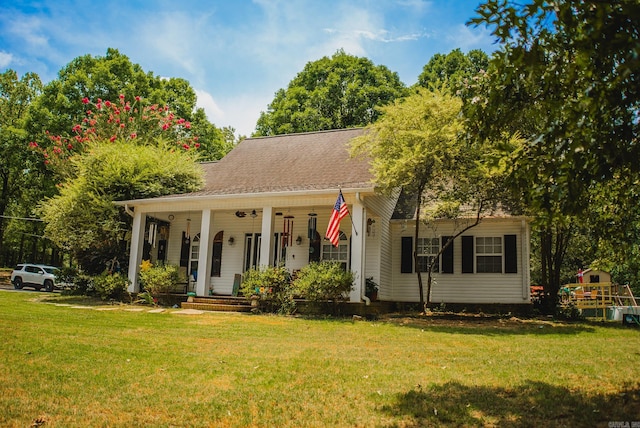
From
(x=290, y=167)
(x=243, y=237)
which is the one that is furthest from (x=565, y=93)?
(x=243, y=237)

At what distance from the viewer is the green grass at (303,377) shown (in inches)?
173

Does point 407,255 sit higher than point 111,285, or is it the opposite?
point 407,255

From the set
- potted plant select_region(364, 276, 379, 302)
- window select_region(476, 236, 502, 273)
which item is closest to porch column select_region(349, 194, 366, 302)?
potted plant select_region(364, 276, 379, 302)

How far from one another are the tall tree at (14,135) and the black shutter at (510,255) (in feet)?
94.2

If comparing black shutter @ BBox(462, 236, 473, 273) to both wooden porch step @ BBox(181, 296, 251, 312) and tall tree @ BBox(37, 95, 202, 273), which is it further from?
tall tree @ BBox(37, 95, 202, 273)

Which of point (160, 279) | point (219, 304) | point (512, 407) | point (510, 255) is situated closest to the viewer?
point (512, 407)

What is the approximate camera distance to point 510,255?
15.4 meters

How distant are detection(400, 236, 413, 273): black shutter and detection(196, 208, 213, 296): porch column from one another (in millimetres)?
6332

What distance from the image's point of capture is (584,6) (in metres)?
3.79

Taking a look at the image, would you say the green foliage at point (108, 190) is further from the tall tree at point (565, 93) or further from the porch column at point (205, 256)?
the tall tree at point (565, 93)

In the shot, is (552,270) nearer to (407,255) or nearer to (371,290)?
(407,255)

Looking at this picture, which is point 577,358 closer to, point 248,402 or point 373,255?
point 248,402

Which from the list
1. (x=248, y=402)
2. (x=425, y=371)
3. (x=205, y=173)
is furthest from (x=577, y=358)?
(x=205, y=173)

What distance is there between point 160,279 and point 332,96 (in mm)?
21319
